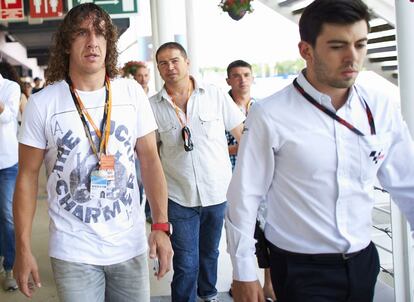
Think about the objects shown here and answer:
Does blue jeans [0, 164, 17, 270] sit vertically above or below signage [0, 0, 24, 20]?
below

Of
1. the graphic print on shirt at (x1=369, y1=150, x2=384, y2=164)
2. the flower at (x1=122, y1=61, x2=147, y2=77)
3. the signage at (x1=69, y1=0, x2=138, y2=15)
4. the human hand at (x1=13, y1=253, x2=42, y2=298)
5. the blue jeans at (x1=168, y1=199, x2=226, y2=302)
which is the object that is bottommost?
the blue jeans at (x1=168, y1=199, x2=226, y2=302)

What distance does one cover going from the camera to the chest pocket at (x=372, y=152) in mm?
1782

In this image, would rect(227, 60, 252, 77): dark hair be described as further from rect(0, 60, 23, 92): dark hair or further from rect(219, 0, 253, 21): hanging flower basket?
rect(0, 60, 23, 92): dark hair

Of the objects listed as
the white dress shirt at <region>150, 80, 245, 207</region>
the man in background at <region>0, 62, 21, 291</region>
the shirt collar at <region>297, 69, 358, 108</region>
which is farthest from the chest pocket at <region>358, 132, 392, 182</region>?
the man in background at <region>0, 62, 21, 291</region>

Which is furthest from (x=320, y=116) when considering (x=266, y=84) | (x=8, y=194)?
(x=266, y=84)

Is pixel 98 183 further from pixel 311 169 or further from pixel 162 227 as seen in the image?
pixel 311 169

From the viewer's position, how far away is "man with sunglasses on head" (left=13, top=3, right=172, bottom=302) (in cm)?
206

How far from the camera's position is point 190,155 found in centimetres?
335

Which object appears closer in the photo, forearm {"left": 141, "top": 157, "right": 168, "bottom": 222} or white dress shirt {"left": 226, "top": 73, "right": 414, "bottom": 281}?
white dress shirt {"left": 226, "top": 73, "right": 414, "bottom": 281}

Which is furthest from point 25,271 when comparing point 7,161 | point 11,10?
point 11,10

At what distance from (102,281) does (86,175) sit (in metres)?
0.45

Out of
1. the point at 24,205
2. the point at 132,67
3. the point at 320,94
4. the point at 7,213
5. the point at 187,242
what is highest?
the point at 132,67

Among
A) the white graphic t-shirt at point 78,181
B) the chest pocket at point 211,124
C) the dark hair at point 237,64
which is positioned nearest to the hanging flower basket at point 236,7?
the dark hair at point 237,64

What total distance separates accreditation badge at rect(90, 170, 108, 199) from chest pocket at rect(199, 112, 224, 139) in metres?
1.40
